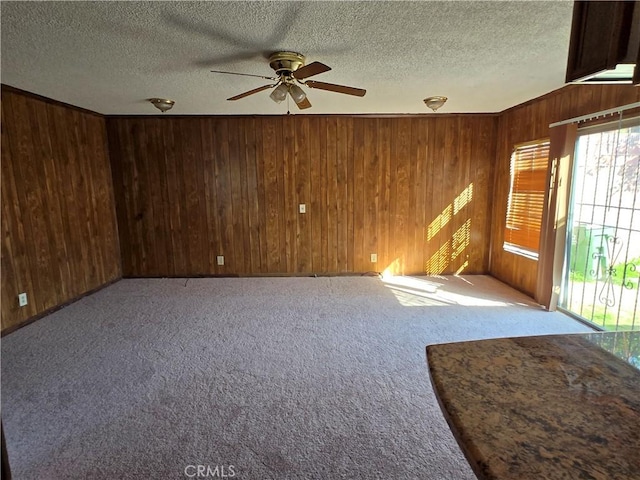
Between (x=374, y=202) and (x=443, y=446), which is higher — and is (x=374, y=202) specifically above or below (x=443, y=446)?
above

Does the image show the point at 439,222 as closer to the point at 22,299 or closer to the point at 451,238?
the point at 451,238

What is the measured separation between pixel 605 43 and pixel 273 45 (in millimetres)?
1903

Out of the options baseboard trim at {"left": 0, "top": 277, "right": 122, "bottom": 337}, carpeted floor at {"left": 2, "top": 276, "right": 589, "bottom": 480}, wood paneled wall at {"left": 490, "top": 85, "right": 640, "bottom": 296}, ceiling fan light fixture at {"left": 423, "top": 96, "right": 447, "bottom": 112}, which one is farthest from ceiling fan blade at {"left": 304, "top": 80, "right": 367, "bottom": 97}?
baseboard trim at {"left": 0, "top": 277, "right": 122, "bottom": 337}

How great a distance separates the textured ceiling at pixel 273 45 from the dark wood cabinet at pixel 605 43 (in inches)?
42.9

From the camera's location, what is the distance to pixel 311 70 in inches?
82.6

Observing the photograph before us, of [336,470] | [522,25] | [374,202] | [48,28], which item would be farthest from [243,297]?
[522,25]

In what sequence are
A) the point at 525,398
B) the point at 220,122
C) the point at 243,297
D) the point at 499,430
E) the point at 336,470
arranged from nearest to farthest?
the point at 499,430
the point at 525,398
the point at 336,470
the point at 243,297
the point at 220,122

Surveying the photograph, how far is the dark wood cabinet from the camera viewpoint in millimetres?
761

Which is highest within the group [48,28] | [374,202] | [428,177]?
[48,28]

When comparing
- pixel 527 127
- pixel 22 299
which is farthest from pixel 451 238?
pixel 22 299

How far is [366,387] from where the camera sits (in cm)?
223

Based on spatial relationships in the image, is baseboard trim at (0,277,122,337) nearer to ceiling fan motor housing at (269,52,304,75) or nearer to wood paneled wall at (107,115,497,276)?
wood paneled wall at (107,115,497,276)

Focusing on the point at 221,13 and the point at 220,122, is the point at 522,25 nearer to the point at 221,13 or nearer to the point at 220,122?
the point at 221,13

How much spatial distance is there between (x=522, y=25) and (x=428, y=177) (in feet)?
9.10
